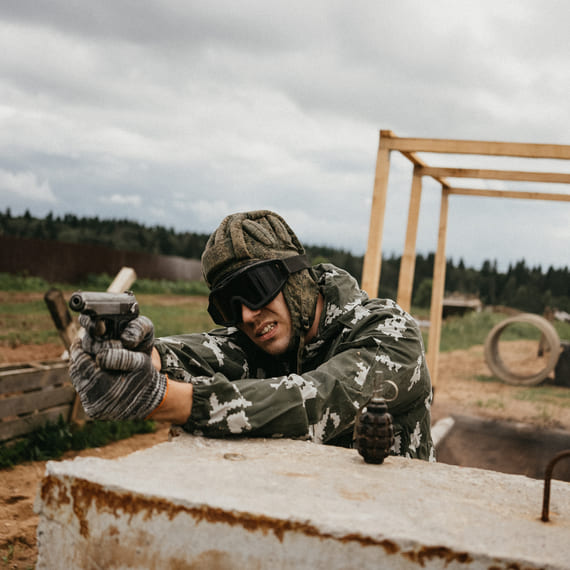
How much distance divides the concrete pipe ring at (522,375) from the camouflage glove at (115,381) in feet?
34.9

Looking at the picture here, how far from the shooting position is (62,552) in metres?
1.64

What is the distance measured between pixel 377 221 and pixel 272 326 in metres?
3.26

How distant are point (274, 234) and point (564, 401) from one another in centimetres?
918

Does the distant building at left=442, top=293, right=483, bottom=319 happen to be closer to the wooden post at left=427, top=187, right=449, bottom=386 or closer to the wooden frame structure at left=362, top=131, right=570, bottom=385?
the wooden post at left=427, top=187, right=449, bottom=386

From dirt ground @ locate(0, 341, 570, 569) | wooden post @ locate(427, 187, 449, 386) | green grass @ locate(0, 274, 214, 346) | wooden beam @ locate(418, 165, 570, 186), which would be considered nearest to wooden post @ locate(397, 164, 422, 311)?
wooden beam @ locate(418, 165, 570, 186)

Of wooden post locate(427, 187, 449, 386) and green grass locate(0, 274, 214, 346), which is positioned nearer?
wooden post locate(427, 187, 449, 386)

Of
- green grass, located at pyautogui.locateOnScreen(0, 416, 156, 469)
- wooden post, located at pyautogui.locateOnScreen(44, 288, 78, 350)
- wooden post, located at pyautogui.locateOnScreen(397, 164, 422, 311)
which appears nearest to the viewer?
green grass, located at pyautogui.locateOnScreen(0, 416, 156, 469)

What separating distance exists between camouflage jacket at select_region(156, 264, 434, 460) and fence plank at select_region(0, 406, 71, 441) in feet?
11.1

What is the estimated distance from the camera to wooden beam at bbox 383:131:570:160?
5.11 metres

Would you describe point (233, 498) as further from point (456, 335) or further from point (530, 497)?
point (456, 335)

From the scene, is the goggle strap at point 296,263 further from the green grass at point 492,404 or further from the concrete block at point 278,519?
the green grass at point 492,404

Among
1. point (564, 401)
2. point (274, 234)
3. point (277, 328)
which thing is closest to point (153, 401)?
point (277, 328)

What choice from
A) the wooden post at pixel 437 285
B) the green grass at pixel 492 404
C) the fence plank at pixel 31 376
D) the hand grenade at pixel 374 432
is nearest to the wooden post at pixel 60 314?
the fence plank at pixel 31 376

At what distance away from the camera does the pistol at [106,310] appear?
1.89m
